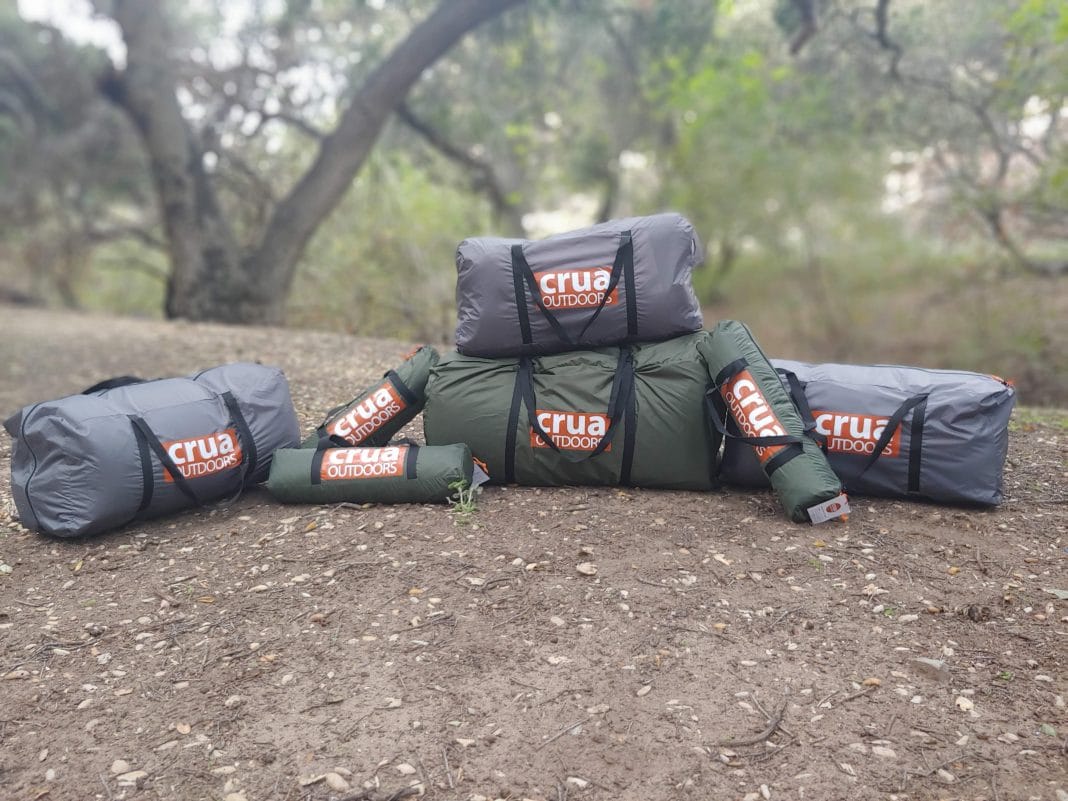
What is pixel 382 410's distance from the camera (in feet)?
13.2

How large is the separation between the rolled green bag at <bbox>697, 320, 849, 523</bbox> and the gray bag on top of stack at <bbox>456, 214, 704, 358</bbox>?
26 centimetres

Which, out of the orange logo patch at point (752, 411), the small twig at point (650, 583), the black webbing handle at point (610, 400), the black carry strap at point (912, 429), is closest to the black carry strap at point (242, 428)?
the black webbing handle at point (610, 400)

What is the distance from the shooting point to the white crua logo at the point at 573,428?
379 cm

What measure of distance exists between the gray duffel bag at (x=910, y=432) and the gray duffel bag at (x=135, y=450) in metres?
2.17

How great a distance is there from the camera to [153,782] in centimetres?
232

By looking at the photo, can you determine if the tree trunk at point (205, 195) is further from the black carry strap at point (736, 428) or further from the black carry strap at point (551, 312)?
the black carry strap at point (736, 428)

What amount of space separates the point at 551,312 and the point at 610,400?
0.46 m

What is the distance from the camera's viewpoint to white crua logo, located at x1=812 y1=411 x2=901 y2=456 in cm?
369

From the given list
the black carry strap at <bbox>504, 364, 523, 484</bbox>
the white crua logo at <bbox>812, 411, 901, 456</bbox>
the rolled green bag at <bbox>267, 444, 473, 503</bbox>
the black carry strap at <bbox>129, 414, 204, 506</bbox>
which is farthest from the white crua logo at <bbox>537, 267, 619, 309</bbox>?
the black carry strap at <bbox>129, 414, 204, 506</bbox>

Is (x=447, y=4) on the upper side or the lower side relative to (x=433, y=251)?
upper

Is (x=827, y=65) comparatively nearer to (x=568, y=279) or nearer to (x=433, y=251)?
(x=433, y=251)

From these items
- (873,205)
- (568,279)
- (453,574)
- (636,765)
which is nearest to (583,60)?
(873,205)

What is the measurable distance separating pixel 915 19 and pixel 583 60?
4.77 meters

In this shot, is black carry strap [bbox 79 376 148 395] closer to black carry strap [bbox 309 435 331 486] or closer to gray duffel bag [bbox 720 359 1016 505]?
black carry strap [bbox 309 435 331 486]
